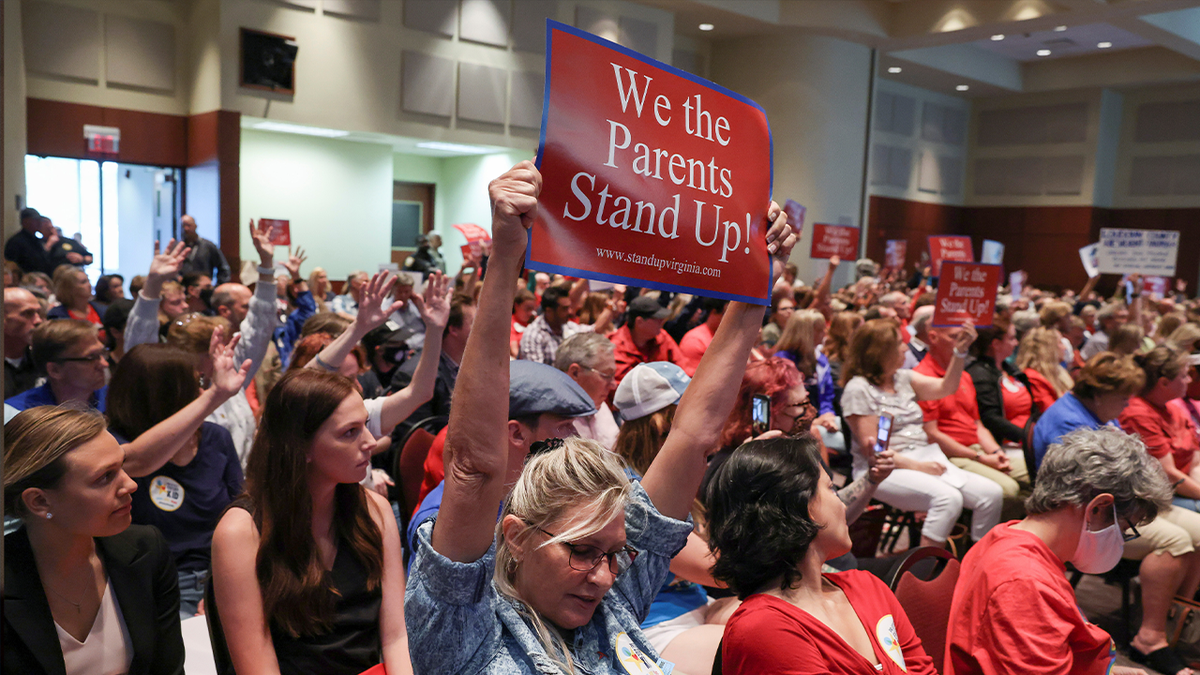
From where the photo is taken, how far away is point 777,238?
1836 mm

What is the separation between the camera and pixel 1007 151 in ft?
67.9

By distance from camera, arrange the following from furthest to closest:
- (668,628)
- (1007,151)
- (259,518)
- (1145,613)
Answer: (1007,151) → (1145,613) → (668,628) → (259,518)

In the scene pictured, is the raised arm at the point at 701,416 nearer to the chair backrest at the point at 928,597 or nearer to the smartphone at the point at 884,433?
the chair backrest at the point at 928,597

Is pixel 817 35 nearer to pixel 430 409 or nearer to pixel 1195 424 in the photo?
pixel 1195 424

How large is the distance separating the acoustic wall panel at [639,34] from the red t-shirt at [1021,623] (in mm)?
12804

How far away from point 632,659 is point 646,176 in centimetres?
86

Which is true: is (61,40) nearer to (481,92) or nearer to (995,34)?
(481,92)

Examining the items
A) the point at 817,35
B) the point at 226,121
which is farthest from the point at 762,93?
the point at 226,121

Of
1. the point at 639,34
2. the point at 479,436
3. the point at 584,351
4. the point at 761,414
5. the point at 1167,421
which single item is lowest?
the point at 1167,421

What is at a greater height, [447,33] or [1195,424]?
[447,33]

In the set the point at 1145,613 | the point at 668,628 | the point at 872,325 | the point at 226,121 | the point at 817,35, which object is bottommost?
the point at 1145,613

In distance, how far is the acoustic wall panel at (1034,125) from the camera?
770 inches

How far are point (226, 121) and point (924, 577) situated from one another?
10529mm

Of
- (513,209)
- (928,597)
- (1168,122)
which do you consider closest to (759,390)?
(928,597)
